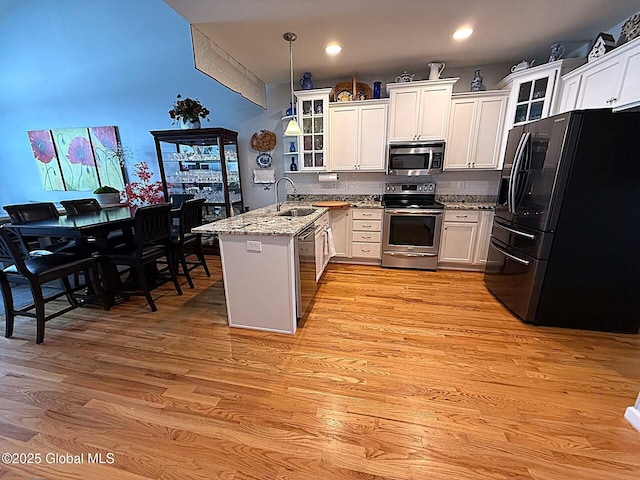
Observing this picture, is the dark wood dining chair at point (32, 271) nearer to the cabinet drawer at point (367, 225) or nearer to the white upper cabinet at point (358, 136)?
the cabinet drawer at point (367, 225)

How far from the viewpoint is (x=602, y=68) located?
2199 mm

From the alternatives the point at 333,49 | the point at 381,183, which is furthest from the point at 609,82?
the point at 333,49

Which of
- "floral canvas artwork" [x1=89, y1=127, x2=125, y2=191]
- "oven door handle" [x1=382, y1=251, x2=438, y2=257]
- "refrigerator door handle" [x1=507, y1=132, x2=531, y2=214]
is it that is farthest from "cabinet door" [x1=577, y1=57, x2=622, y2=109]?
"floral canvas artwork" [x1=89, y1=127, x2=125, y2=191]

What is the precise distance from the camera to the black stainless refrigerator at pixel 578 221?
1906mm

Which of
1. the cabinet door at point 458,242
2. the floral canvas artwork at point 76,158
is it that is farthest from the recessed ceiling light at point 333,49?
the floral canvas artwork at point 76,158

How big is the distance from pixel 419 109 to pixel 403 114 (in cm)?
20

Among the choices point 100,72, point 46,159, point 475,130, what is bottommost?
point 46,159

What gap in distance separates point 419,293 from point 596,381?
1.47 metres

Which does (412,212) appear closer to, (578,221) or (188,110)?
(578,221)

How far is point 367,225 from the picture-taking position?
3.65 meters

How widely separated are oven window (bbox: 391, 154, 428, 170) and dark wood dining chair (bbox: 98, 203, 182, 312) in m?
2.88

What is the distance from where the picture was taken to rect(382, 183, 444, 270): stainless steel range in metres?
3.40

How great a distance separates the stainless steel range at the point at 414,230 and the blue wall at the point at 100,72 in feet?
9.13

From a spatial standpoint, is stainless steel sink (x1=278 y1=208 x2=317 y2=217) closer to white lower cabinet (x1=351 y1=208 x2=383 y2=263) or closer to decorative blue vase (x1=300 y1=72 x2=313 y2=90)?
white lower cabinet (x1=351 y1=208 x2=383 y2=263)
